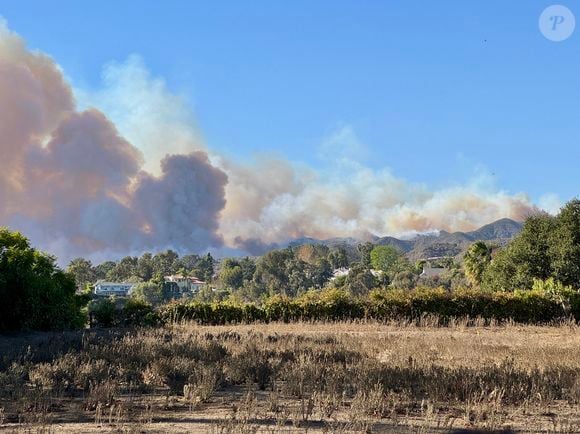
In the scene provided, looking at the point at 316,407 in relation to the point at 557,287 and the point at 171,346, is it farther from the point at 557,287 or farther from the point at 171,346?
the point at 557,287

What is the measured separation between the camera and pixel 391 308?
26625mm

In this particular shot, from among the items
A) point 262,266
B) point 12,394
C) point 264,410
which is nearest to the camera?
point 264,410

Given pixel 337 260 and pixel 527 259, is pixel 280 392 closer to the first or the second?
pixel 527 259

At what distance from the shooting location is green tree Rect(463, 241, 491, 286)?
50.9m

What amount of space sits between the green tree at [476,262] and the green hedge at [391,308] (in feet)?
75.8

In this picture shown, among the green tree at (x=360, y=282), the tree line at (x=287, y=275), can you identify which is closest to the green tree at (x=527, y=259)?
the tree line at (x=287, y=275)

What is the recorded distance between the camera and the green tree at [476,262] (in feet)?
167

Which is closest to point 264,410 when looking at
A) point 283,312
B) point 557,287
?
point 283,312

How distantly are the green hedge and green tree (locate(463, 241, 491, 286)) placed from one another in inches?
910

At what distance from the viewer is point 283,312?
26.9 meters

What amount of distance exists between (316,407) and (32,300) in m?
14.7

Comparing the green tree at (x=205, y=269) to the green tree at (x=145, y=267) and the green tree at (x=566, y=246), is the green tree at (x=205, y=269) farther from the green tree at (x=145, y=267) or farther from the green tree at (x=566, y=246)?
the green tree at (x=566, y=246)

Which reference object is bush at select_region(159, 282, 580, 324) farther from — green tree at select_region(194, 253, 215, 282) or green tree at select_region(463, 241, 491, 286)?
green tree at select_region(194, 253, 215, 282)

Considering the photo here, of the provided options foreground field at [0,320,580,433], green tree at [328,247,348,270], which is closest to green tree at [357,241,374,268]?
green tree at [328,247,348,270]
